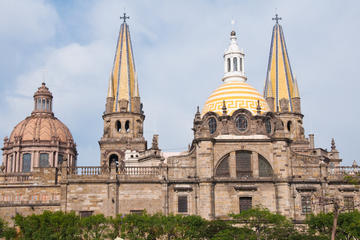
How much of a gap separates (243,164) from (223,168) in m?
1.95

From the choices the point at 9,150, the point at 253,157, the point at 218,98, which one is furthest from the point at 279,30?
the point at 9,150

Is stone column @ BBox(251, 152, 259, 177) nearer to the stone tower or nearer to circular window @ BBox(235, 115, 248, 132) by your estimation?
circular window @ BBox(235, 115, 248, 132)

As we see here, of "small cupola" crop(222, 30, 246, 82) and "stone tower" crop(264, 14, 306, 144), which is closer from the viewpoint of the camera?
"small cupola" crop(222, 30, 246, 82)

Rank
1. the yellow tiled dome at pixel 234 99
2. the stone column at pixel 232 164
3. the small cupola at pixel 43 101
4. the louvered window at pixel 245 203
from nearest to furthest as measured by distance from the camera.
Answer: the louvered window at pixel 245 203 < the stone column at pixel 232 164 < the yellow tiled dome at pixel 234 99 < the small cupola at pixel 43 101

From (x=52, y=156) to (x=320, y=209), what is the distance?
142 ft

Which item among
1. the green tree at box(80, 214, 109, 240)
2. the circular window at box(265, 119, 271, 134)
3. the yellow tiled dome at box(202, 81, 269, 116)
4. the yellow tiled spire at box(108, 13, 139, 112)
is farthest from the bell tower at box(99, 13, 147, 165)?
the green tree at box(80, 214, 109, 240)

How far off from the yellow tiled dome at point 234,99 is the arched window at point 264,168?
5.14 m

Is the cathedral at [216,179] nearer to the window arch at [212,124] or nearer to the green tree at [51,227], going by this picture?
the window arch at [212,124]

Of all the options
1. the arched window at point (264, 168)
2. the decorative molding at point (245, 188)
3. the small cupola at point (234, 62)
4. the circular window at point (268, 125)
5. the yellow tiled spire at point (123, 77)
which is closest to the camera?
the decorative molding at point (245, 188)

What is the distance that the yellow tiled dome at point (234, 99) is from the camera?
57.4 metres

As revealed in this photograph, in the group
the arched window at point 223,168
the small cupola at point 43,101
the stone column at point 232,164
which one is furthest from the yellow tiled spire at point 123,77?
the small cupola at point 43,101

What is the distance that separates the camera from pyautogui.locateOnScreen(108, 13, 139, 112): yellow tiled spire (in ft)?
231

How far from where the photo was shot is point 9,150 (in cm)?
8406

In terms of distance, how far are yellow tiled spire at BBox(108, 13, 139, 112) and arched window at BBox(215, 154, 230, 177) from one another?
763 inches
